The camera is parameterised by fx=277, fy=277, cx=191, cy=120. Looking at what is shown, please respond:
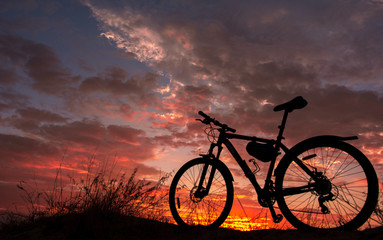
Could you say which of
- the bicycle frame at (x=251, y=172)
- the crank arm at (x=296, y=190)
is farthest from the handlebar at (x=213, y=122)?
the crank arm at (x=296, y=190)

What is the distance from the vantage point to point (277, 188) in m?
4.35

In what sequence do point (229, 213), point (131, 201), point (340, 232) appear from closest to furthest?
1. point (340, 232)
2. point (229, 213)
3. point (131, 201)

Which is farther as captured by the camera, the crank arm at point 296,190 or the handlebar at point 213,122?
the handlebar at point 213,122

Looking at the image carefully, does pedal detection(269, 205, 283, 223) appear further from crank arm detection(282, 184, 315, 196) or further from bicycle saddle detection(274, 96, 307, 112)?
bicycle saddle detection(274, 96, 307, 112)

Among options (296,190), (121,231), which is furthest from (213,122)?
(121,231)

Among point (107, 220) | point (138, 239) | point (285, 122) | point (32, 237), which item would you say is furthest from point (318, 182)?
point (32, 237)

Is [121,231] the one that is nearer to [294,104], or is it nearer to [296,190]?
[296,190]

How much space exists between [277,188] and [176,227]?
2007 mm

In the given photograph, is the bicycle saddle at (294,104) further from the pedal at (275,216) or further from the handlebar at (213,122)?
the pedal at (275,216)

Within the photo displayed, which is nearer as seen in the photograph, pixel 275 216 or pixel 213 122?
pixel 275 216

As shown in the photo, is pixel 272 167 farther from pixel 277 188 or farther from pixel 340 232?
pixel 340 232

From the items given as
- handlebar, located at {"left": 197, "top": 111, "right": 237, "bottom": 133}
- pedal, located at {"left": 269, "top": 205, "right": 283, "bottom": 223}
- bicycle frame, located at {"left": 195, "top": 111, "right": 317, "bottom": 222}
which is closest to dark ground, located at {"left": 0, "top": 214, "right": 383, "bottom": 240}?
pedal, located at {"left": 269, "top": 205, "right": 283, "bottom": 223}

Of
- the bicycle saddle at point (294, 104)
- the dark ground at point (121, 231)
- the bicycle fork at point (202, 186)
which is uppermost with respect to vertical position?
the bicycle saddle at point (294, 104)

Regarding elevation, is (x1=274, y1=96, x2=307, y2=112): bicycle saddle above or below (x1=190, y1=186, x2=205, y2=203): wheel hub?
above
